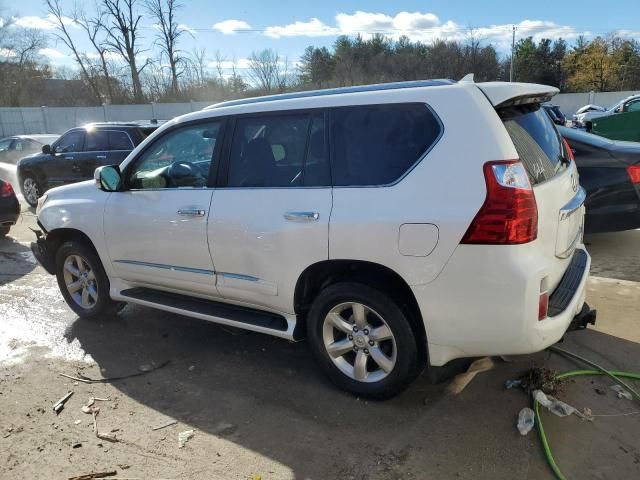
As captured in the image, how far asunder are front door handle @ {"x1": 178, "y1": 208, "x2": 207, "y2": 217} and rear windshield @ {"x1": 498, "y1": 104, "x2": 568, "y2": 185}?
2.03 m

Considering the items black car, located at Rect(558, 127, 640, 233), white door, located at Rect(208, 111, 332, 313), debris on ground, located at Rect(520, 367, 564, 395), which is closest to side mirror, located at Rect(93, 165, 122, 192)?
white door, located at Rect(208, 111, 332, 313)

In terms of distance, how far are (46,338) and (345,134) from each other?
10.7ft

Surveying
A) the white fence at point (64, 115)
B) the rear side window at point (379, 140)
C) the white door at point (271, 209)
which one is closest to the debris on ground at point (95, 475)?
the white door at point (271, 209)

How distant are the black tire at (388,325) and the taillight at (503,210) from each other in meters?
0.67

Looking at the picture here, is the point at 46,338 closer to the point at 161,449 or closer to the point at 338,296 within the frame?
the point at 161,449

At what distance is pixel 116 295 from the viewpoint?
4438mm

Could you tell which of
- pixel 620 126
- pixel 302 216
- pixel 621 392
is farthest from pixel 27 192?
pixel 620 126

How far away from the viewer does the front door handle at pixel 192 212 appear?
3.58 metres

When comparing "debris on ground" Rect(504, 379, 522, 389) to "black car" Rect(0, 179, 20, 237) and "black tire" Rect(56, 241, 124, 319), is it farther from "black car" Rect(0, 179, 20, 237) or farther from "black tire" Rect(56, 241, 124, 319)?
"black car" Rect(0, 179, 20, 237)

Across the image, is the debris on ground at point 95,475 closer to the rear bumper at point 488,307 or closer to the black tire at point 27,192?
the rear bumper at point 488,307

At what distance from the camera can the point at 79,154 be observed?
33.8 feet

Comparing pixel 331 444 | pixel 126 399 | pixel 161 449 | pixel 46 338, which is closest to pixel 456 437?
pixel 331 444

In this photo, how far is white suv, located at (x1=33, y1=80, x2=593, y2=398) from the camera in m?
2.63

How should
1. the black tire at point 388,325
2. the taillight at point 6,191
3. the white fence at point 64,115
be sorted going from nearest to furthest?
1. the black tire at point 388,325
2. the taillight at point 6,191
3. the white fence at point 64,115
